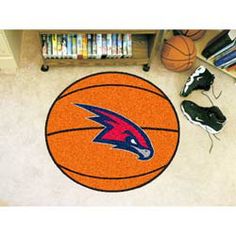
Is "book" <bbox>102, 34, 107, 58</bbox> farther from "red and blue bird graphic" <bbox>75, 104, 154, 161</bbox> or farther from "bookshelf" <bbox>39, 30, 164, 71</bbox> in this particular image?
"red and blue bird graphic" <bbox>75, 104, 154, 161</bbox>

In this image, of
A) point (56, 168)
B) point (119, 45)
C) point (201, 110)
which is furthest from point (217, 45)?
point (56, 168)

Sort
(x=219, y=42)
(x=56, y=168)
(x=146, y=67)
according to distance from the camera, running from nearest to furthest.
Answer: (x=56, y=168) → (x=219, y=42) → (x=146, y=67)

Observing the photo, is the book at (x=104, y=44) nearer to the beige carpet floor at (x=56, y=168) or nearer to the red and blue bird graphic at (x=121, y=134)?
the beige carpet floor at (x=56, y=168)

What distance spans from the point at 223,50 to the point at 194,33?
0.24 metres

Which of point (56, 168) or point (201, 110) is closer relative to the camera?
point (56, 168)

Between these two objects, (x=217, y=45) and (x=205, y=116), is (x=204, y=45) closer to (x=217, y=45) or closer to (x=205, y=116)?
(x=217, y=45)

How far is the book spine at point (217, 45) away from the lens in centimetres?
257

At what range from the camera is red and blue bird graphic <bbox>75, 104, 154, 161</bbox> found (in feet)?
8.60

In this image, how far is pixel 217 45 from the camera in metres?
2.66

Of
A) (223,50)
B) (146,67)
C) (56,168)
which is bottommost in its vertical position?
(56,168)

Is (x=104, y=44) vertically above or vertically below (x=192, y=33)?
below

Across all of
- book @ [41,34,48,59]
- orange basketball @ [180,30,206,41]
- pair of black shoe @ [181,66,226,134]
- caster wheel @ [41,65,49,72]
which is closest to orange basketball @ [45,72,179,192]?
pair of black shoe @ [181,66,226,134]

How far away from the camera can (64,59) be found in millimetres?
2635
